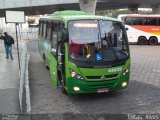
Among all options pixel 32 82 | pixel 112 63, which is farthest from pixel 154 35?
pixel 112 63

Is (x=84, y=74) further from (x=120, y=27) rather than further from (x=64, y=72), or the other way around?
(x=120, y=27)

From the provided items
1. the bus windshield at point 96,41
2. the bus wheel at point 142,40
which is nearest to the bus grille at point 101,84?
the bus windshield at point 96,41

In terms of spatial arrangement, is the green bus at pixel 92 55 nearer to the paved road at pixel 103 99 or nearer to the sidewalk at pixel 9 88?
the paved road at pixel 103 99

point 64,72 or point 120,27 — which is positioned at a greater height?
point 120,27

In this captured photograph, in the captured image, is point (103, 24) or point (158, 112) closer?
point (158, 112)

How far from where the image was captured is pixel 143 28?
33.9m

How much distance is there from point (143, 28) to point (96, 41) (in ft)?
77.6

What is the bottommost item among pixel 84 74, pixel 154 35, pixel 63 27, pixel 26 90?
pixel 154 35

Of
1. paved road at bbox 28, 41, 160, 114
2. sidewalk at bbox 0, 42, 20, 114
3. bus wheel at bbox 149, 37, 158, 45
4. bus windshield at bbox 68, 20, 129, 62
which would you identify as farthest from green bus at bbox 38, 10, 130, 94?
bus wheel at bbox 149, 37, 158, 45

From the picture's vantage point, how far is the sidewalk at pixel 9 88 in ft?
33.4

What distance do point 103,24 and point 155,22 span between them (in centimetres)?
2352

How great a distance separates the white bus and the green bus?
74.8ft

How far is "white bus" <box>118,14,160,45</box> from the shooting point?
33.7 m

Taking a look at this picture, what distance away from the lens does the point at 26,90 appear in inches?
448
